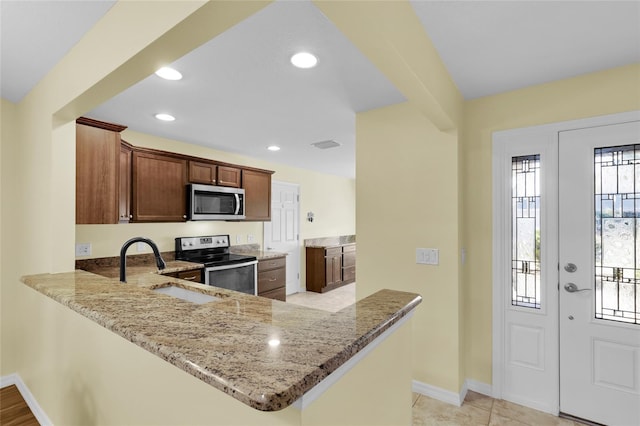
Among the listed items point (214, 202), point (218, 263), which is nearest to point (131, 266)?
point (218, 263)

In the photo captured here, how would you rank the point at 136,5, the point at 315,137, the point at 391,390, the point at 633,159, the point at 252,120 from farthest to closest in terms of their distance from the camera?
the point at 315,137 < the point at 252,120 < the point at 633,159 < the point at 136,5 < the point at 391,390

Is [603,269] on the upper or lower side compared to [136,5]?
lower

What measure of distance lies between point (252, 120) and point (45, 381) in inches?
99.5

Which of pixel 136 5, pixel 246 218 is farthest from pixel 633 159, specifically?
pixel 246 218

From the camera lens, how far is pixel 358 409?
926 millimetres

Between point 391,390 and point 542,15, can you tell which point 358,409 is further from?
point 542,15

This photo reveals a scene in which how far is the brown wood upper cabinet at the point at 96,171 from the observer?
2.37m

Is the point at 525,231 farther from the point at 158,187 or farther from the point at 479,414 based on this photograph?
the point at 158,187

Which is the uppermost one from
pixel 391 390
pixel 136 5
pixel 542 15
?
pixel 542 15

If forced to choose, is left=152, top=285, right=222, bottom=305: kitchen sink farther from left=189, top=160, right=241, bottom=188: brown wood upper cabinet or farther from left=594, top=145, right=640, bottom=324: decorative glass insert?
left=594, top=145, right=640, bottom=324: decorative glass insert

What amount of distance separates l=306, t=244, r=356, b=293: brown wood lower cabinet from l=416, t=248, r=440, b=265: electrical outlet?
338cm

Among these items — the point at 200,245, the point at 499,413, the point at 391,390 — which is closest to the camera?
the point at 391,390

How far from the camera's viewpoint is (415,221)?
252cm

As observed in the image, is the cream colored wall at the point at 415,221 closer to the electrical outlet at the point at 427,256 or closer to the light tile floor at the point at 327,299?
the electrical outlet at the point at 427,256
